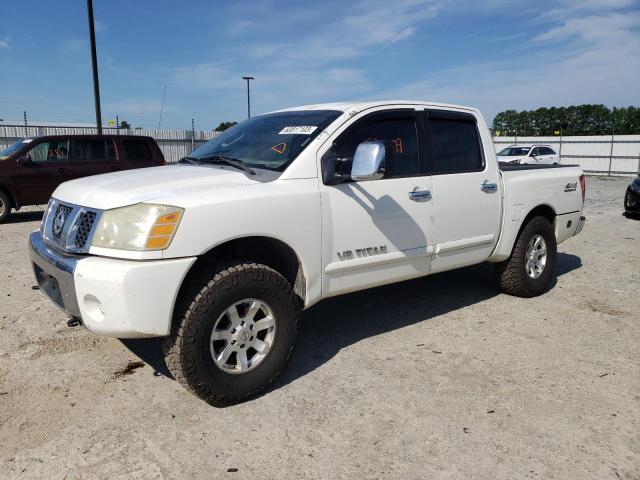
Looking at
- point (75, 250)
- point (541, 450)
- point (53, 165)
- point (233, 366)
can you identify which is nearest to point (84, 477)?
point (233, 366)

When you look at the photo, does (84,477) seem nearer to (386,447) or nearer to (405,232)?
(386,447)

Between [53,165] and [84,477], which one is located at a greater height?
[53,165]

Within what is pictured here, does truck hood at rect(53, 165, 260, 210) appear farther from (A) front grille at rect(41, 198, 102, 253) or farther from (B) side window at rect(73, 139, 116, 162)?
(B) side window at rect(73, 139, 116, 162)

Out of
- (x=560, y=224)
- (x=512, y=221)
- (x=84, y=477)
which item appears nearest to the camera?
(x=84, y=477)

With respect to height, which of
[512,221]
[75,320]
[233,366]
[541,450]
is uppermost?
[512,221]

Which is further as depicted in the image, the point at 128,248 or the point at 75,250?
the point at 75,250

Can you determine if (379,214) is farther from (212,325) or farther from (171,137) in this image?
(171,137)

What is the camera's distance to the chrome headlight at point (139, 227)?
270 centimetres

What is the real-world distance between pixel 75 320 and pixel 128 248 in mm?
726

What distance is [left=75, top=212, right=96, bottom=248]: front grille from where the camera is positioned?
2867mm

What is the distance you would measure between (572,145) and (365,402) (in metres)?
29.4

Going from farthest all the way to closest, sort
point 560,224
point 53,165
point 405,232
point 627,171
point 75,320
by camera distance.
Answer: point 627,171, point 53,165, point 560,224, point 405,232, point 75,320

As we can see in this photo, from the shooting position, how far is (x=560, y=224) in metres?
5.39

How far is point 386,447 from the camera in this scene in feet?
8.70
